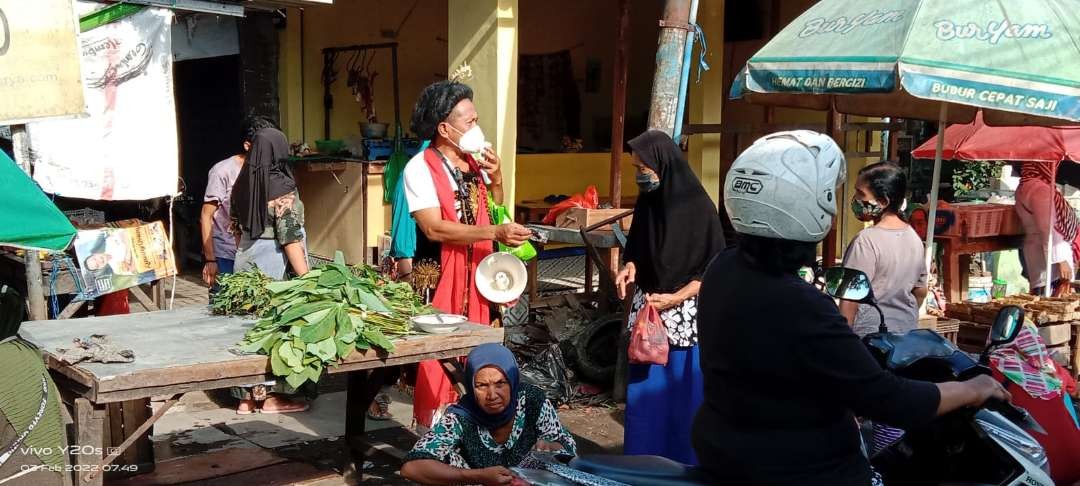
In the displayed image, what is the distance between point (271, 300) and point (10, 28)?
5.45ft

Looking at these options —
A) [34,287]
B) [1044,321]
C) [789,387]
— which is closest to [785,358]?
[789,387]

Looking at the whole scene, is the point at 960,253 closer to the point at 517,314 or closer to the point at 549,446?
the point at 517,314

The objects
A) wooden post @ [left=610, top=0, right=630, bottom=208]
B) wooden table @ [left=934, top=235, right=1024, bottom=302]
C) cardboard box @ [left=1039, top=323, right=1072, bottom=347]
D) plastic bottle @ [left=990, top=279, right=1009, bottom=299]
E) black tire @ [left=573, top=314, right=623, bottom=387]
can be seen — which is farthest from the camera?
plastic bottle @ [left=990, top=279, right=1009, bottom=299]

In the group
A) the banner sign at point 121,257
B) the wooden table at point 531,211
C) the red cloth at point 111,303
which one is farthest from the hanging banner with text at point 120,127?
the wooden table at point 531,211

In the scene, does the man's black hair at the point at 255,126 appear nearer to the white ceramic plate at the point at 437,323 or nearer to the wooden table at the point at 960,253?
the white ceramic plate at the point at 437,323

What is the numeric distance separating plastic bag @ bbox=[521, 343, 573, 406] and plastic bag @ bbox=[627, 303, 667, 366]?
1.96 meters

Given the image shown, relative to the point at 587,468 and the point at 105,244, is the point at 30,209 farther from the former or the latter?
the point at 105,244

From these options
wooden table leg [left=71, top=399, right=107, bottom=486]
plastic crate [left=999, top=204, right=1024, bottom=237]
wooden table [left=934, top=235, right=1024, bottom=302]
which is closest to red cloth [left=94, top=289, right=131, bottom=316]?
wooden table leg [left=71, top=399, right=107, bottom=486]

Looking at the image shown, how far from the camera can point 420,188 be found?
480 cm

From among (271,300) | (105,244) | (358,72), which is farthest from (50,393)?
(358,72)

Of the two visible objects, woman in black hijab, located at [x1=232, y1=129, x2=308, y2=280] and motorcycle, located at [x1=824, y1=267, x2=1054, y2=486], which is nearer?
motorcycle, located at [x1=824, y1=267, x2=1054, y2=486]

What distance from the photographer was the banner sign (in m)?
6.23

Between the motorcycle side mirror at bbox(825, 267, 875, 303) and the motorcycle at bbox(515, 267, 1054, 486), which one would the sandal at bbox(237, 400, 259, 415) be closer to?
the motorcycle at bbox(515, 267, 1054, 486)

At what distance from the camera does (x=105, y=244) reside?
6332 millimetres
